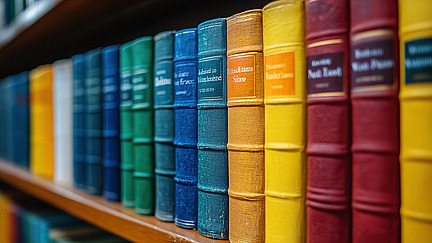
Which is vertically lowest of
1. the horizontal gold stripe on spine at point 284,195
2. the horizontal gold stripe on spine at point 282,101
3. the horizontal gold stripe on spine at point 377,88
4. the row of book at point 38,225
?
the row of book at point 38,225

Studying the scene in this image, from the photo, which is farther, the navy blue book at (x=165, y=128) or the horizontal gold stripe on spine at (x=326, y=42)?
the navy blue book at (x=165, y=128)

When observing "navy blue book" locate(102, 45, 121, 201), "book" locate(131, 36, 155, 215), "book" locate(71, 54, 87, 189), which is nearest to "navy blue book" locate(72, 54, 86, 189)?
"book" locate(71, 54, 87, 189)

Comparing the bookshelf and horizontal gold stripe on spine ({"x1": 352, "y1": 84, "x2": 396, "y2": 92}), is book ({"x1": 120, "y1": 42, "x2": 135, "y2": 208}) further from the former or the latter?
A: horizontal gold stripe on spine ({"x1": 352, "y1": 84, "x2": 396, "y2": 92})

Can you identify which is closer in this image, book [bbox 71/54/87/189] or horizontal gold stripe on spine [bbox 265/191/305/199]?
horizontal gold stripe on spine [bbox 265/191/305/199]

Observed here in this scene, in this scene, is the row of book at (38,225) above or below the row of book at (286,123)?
below

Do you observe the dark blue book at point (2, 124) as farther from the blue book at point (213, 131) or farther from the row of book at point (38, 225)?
the blue book at point (213, 131)

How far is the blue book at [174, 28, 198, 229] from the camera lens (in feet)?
1.98

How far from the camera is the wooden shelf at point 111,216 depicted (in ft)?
1.97

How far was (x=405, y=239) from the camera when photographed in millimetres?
388

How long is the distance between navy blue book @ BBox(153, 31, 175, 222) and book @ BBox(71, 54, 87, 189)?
340mm

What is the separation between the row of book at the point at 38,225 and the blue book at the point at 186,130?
0.45 metres

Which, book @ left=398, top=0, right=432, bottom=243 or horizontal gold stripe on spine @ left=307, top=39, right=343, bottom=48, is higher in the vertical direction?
horizontal gold stripe on spine @ left=307, top=39, right=343, bottom=48

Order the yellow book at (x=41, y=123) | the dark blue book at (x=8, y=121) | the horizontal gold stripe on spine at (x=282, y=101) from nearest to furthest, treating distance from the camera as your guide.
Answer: the horizontal gold stripe on spine at (x=282, y=101)
the yellow book at (x=41, y=123)
the dark blue book at (x=8, y=121)

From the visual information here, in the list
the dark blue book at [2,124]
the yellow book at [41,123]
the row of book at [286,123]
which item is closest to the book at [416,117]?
the row of book at [286,123]
